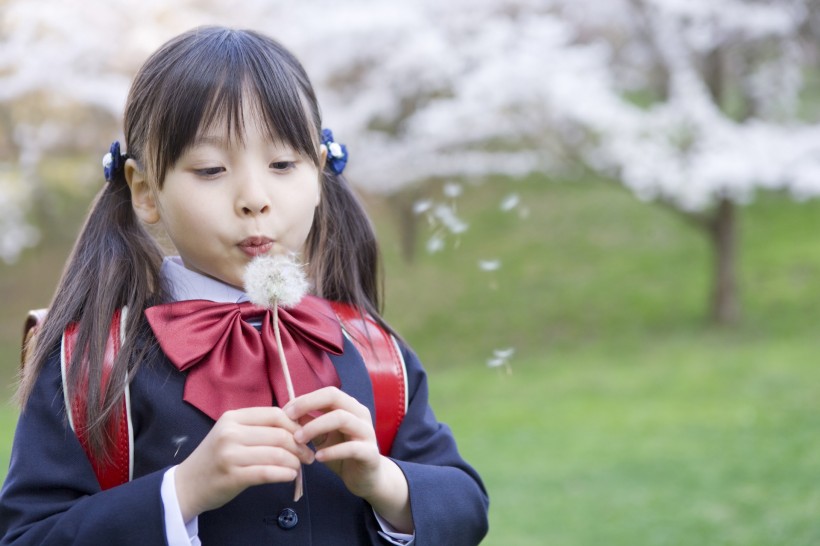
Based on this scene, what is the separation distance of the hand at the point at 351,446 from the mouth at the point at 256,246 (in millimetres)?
263

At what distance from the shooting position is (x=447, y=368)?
894 cm

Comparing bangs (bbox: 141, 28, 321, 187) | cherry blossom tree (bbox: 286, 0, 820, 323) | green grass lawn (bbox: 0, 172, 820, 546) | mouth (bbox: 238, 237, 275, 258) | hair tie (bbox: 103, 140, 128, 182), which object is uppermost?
bangs (bbox: 141, 28, 321, 187)

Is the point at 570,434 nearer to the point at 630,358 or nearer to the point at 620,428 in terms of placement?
the point at 620,428

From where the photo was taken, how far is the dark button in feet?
5.21

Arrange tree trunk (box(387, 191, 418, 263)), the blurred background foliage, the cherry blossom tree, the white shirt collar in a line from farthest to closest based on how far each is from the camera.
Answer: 1. tree trunk (box(387, 191, 418, 263))
2. the cherry blossom tree
3. the blurred background foliage
4. the white shirt collar

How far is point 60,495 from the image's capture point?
154 cm

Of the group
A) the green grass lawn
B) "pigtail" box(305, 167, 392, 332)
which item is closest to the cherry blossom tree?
the green grass lawn

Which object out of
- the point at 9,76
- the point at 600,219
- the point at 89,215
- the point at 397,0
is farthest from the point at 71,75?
the point at 89,215

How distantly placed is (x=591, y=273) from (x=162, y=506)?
9.41 meters

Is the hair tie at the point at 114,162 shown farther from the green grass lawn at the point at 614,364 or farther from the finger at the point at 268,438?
the green grass lawn at the point at 614,364

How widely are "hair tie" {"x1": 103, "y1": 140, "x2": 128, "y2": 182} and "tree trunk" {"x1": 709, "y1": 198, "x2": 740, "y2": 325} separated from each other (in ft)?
25.4

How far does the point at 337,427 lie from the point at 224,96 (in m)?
0.53

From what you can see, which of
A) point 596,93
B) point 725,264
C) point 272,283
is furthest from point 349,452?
point 725,264

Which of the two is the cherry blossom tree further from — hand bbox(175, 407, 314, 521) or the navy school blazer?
hand bbox(175, 407, 314, 521)
